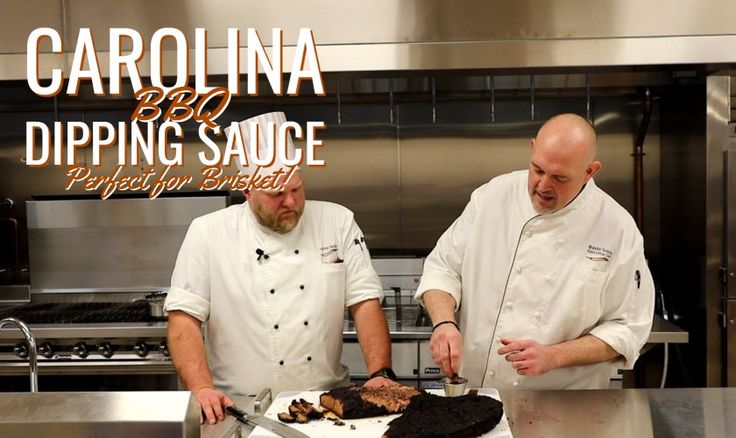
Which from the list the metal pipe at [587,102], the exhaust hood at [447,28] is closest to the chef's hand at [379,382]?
the exhaust hood at [447,28]

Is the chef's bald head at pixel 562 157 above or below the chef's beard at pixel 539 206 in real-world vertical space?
above

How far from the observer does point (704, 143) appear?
3602mm

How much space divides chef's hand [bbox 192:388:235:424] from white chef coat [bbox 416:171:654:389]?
77 cm

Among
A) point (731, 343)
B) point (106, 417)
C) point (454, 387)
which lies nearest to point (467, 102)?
point (731, 343)

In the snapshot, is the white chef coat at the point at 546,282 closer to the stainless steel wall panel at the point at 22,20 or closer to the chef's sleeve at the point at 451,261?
the chef's sleeve at the point at 451,261

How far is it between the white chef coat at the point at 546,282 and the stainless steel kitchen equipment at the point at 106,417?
1.51 meters

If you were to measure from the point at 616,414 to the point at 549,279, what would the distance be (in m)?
0.52

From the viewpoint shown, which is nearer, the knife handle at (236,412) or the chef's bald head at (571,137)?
the knife handle at (236,412)

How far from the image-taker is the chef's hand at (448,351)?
2.08m

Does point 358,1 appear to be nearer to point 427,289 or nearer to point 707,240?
point 427,289

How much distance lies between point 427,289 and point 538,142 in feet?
1.97

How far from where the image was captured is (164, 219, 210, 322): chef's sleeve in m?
2.36

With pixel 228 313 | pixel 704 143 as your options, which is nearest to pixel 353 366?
pixel 228 313

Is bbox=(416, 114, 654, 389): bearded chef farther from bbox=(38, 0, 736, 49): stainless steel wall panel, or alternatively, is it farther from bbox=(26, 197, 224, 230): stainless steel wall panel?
bbox=(26, 197, 224, 230): stainless steel wall panel
